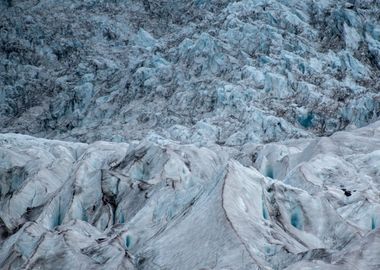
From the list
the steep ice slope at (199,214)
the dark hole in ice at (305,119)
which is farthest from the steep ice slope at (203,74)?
the steep ice slope at (199,214)

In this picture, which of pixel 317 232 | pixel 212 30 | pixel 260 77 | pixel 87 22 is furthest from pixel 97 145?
pixel 87 22

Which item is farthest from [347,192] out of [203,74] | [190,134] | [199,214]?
[203,74]

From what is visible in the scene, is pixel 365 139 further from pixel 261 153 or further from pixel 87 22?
pixel 87 22

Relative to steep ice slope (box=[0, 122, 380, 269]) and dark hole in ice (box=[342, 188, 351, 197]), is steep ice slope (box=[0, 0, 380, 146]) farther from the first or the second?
dark hole in ice (box=[342, 188, 351, 197])

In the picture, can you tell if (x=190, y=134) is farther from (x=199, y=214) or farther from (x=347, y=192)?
(x=199, y=214)

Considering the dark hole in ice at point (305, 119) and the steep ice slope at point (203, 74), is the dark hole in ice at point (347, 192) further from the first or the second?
the dark hole in ice at point (305, 119)
